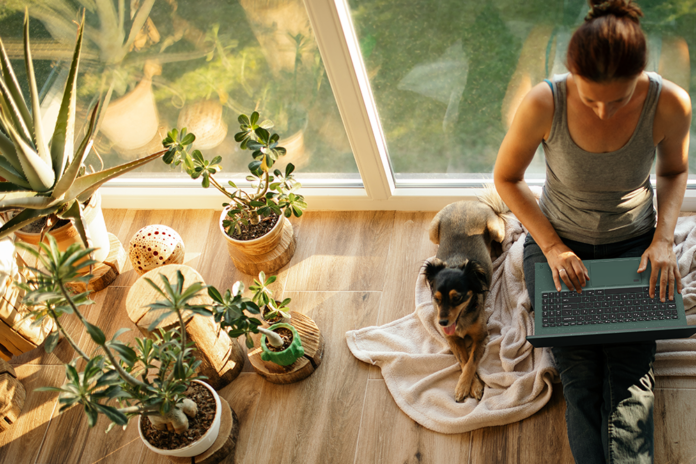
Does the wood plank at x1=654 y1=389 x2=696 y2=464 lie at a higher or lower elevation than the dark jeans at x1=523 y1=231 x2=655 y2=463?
lower

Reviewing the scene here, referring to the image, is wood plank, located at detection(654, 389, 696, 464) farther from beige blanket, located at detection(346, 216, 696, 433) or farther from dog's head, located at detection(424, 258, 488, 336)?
dog's head, located at detection(424, 258, 488, 336)

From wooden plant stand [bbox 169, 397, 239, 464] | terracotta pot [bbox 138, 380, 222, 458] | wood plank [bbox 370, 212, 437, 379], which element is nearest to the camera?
terracotta pot [bbox 138, 380, 222, 458]

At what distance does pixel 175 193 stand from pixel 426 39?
1.49 m

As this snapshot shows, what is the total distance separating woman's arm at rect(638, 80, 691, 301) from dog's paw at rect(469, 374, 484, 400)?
2.16 ft

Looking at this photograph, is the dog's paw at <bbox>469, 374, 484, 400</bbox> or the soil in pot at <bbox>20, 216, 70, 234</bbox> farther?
the soil in pot at <bbox>20, 216, 70, 234</bbox>

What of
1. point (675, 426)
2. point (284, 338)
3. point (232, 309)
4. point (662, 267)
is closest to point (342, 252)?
point (284, 338)

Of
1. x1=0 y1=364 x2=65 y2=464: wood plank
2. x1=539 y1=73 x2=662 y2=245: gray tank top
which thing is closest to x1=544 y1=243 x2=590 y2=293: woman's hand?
x1=539 y1=73 x2=662 y2=245: gray tank top

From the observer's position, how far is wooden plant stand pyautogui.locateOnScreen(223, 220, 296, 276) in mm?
2543

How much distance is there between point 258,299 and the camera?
76.7 inches

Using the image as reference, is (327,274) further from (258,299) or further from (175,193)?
(175,193)

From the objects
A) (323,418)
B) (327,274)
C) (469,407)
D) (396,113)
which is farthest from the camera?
(327,274)

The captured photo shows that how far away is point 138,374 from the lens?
177 centimetres

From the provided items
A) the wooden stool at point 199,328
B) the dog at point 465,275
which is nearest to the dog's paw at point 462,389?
the dog at point 465,275

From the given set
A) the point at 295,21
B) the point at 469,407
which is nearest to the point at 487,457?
the point at 469,407
